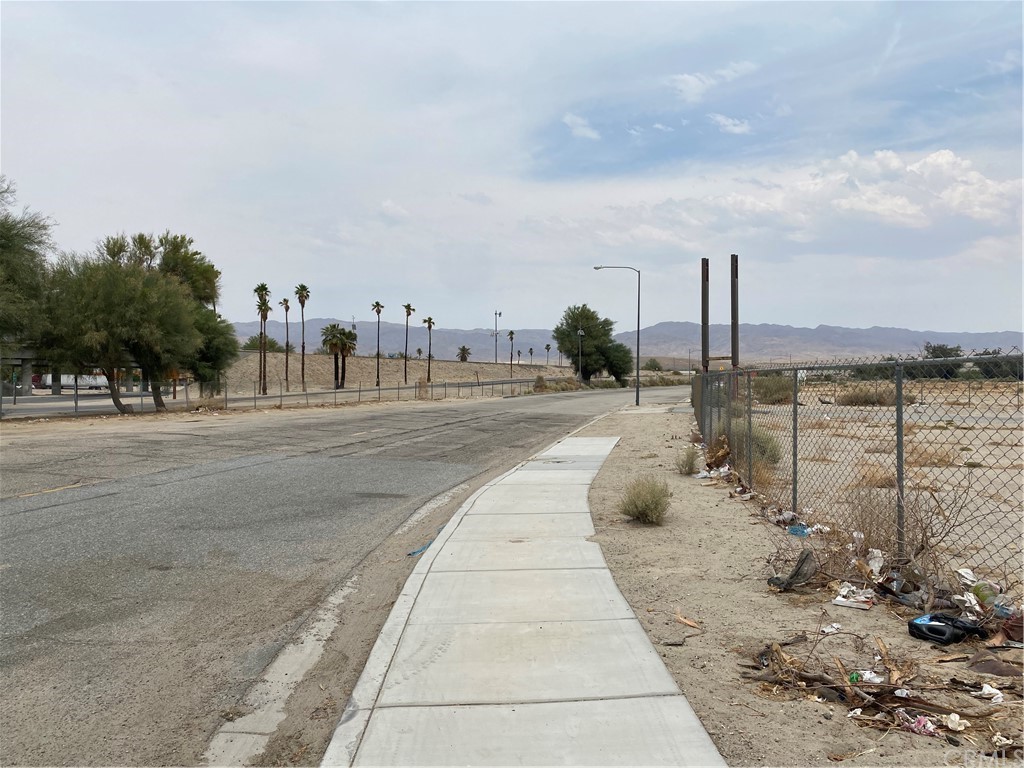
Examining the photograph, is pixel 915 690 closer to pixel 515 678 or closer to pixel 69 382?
pixel 515 678

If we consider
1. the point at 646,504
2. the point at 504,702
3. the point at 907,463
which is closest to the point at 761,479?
the point at 907,463

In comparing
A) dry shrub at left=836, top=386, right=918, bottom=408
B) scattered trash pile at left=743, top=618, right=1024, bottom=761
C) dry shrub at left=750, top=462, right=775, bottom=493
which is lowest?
Result: scattered trash pile at left=743, top=618, right=1024, bottom=761

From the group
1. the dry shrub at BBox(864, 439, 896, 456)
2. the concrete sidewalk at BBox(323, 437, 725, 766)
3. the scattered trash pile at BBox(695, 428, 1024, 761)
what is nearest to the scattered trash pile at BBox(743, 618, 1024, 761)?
the scattered trash pile at BBox(695, 428, 1024, 761)

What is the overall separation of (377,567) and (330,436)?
1630cm

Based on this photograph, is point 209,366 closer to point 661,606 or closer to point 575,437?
point 575,437

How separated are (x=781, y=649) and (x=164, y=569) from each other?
5.70 meters

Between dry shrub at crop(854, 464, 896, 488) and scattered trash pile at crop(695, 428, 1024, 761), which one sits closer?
scattered trash pile at crop(695, 428, 1024, 761)

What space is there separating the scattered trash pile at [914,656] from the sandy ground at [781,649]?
15mm

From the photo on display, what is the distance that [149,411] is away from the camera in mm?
40719

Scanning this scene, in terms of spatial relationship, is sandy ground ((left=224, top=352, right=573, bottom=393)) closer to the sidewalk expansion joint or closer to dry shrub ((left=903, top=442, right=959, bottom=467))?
dry shrub ((left=903, top=442, right=959, bottom=467))

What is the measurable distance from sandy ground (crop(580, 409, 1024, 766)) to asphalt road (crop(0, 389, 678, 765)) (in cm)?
270

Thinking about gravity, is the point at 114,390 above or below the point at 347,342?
below

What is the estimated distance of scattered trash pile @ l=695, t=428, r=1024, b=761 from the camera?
4.31m

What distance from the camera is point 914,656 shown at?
5172 millimetres
